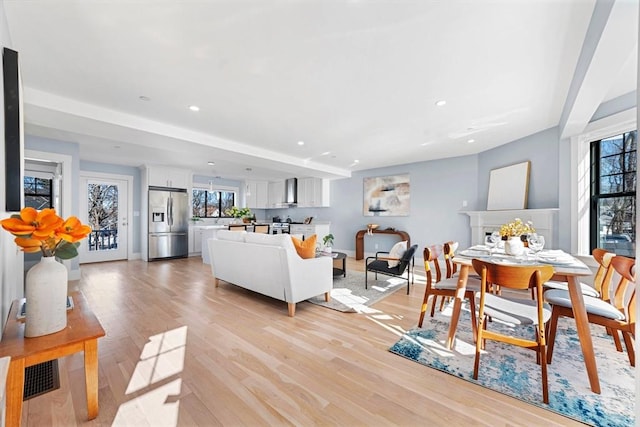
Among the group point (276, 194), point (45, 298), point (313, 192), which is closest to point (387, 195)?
point (313, 192)

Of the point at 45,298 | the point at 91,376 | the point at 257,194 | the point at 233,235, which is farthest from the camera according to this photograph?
the point at 257,194

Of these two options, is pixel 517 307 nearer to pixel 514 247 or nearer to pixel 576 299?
pixel 576 299

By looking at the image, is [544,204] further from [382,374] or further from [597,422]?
[382,374]

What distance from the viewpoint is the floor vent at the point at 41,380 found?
1726mm

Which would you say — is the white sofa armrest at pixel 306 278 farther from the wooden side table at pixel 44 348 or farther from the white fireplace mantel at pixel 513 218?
the white fireplace mantel at pixel 513 218

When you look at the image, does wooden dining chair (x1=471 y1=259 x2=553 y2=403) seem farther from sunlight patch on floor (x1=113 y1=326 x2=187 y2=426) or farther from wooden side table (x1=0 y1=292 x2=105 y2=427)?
wooden side table (x1=0 y1=292 x2=105 y2=427)

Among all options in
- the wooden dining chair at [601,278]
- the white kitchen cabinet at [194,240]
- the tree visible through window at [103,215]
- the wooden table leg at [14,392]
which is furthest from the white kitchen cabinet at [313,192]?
the wooden table leg at [14,392]

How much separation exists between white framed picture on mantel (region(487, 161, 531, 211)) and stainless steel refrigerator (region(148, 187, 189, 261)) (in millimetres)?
7010

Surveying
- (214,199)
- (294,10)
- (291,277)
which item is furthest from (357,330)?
(214,199)

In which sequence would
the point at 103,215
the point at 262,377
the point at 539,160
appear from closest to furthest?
the point at 262,377
the point at 539,160
the point at 103,215

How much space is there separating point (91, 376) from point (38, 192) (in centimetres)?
590

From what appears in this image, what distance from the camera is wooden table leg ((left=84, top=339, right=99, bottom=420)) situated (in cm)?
138

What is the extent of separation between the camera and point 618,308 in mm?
2002

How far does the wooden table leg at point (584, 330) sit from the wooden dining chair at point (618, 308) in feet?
0.38
